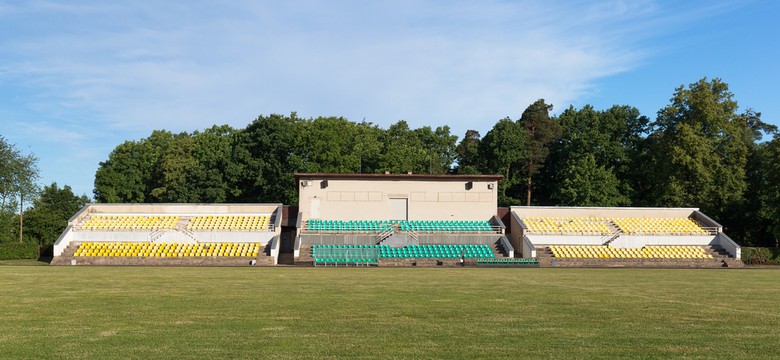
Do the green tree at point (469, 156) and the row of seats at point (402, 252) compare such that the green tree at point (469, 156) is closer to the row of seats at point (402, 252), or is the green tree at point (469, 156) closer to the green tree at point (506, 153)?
the green tree at point (506, 153)

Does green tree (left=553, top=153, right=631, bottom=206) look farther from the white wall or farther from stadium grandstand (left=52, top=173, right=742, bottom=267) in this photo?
the white wall

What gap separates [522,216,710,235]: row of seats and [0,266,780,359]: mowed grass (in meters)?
32.3

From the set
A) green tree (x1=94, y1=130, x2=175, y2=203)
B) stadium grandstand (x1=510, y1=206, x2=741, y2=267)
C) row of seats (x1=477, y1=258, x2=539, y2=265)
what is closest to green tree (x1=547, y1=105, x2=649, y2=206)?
stadium grandstand (x1=510, y1=206, x2=741, y2=267)

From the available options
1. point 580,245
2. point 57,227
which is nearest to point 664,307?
point 580,245

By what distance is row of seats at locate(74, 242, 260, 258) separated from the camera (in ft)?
155

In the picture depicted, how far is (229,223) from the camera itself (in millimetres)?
53031

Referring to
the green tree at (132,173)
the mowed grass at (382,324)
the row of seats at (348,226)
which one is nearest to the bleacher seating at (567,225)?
the row of seats at (348,226)

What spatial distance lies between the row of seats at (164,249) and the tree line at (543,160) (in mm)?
22174

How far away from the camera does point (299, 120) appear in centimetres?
8100

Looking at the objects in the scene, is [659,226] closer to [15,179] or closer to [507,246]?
[507,246]

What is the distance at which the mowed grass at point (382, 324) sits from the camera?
32.8 ft

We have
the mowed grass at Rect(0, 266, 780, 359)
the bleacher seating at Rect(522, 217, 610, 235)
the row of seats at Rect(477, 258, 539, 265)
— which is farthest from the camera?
the bleacher seating at Rect(522, 217, 610, 235)

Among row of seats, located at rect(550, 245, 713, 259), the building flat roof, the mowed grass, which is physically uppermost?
the building flat roof

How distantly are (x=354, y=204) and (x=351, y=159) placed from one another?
20.5 metres
